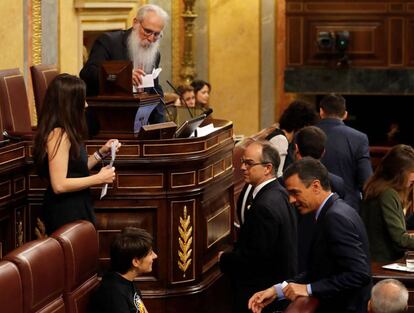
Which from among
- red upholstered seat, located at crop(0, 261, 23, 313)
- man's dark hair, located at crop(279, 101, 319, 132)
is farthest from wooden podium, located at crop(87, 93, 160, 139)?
red upholstered seat, located at crop(0, 261, 23, 313)

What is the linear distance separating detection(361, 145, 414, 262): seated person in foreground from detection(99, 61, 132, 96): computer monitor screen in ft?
4.53

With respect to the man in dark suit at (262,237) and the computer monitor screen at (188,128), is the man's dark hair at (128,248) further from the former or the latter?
the computer monitor screen at (188,128)

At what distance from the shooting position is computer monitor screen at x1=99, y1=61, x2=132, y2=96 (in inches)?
250

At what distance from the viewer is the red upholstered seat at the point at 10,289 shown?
13.5 feet

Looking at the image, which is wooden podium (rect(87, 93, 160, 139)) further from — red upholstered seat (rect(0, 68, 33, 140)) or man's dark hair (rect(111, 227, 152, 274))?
man's dark hair (rect(111, 227, 152, 274))

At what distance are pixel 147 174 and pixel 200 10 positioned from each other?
6.50 metres

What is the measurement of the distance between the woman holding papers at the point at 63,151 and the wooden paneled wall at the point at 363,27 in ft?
22.1

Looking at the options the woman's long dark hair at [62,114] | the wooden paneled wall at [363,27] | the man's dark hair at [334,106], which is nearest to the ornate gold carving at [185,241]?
the woman's long dark hair at [62,114]

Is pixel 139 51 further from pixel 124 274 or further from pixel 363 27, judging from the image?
pixel 363 27

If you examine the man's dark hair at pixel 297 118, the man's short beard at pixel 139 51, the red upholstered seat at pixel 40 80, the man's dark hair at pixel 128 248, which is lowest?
the man's dark hair at pixel 128 248

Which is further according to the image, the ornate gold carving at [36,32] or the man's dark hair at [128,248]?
the ornate gold carving at [36,32]

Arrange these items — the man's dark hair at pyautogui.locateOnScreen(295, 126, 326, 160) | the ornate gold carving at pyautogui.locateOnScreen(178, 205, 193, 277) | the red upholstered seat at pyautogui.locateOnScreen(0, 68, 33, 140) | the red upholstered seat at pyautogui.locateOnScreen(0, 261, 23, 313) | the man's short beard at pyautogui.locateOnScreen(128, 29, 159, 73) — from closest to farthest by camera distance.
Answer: the red upholstered seat at pyautogui.locateOnScreen(0, 261, 23, 313)
the ornate gold carving at pyautogui.locateOnScreen(178, 205, 193, 277)
the man's dark hair at pyautogui.locateOnScreen(295, 126, 326, 160)
the man's short beard at pyautogui.locateOnScreen(128, 29, 159, 73)
the red upholstered seat at pyautogui.locateOnScreen(0, 68, 33, 140)

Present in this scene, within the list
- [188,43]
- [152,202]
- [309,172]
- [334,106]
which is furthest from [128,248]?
[188,43]

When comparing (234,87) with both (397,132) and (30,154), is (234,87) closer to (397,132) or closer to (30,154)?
(397,132)
